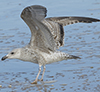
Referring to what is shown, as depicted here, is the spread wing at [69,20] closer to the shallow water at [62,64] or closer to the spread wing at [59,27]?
the spread wing at [59,27]

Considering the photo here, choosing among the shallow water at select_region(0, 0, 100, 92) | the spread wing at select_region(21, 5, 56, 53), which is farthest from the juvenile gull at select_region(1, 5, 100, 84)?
the shallow water at select_region(0, 0, 100, 92)

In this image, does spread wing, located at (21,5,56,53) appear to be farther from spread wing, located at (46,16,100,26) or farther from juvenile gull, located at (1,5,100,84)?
spread wing, located at (46,16,100,26)

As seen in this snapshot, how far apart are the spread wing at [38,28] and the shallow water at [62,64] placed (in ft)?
2.04

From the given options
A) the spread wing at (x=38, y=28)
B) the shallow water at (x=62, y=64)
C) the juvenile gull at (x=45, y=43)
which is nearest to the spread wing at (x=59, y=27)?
the juvenile gull at (x=45, y=43)

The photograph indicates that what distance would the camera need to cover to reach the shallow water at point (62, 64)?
20.3 feet

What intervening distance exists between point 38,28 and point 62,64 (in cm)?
134

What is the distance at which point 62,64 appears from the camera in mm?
7379

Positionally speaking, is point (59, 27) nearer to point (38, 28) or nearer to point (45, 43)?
point (45, 43)

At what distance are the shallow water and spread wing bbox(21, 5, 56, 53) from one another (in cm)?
62

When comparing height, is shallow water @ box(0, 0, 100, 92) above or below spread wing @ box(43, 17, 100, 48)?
below

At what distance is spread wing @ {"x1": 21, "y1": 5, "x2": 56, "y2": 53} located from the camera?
585 cm

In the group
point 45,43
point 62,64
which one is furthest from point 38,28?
point 62,64

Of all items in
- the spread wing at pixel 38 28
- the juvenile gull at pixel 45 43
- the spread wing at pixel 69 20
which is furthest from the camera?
the spread wing at pixel 69 20

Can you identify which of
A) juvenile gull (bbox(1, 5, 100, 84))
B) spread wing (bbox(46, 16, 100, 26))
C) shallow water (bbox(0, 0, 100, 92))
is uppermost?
spread wing (bbox(46, 16, 100, 26))
